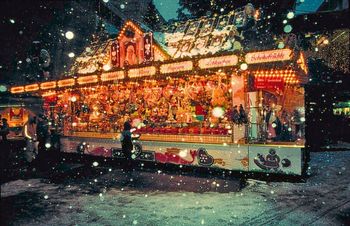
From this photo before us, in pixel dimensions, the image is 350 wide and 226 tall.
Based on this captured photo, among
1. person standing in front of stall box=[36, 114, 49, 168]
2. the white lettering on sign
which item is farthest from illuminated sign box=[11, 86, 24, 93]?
the white lettering on sign

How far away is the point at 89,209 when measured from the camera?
257 inches

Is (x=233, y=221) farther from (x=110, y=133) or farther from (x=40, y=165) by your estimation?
(x=40, y=165)

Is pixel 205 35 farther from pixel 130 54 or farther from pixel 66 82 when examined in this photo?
pixel 66 82

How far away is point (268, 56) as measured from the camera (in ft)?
26.9

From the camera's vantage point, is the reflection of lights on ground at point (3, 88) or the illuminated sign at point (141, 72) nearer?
the illuminated sign at point (141, 72)

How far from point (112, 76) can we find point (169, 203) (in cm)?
733

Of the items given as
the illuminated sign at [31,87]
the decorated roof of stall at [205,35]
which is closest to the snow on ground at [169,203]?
the decorated roof of stall at [205,35]

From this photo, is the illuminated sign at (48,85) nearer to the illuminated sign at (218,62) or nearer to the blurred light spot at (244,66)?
the illuminated sign at (218,62)

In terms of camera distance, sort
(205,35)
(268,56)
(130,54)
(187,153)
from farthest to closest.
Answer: (130,54), (205,35), (187,153), (268,56)

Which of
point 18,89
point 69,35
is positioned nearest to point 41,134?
point 18,89

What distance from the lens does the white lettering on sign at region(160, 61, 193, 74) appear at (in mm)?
10227

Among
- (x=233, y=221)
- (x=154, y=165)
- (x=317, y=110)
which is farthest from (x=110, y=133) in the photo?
(x=317, y=110)

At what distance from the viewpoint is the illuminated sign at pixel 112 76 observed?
12.3 meters

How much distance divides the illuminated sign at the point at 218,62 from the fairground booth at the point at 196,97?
0.11 feet
